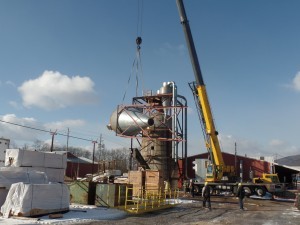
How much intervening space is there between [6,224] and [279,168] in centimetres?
4237

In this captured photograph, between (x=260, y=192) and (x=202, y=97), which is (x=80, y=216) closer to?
(x=202, y=97)

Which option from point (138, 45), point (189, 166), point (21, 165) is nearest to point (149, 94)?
point (138, 45)

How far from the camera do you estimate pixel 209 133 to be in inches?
1171

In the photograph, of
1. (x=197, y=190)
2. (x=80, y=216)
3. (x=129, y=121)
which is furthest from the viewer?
(x=129, y=121)

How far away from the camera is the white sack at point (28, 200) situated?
48.1ft

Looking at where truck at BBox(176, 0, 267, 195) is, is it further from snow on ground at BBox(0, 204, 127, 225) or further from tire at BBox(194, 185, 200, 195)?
snow on ground at BBox(0, 204, 127, 225)

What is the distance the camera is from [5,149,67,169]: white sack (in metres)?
17.8

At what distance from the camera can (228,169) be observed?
31781 mm

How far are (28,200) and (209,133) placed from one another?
18419mm

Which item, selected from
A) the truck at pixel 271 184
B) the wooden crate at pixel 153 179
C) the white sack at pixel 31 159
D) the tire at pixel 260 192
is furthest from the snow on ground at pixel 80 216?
the truck at pixel 271 184

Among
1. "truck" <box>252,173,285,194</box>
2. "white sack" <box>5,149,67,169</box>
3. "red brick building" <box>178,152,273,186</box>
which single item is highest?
"red brick building" <box>178,152,273,186</box>

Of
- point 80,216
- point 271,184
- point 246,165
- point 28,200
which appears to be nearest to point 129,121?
point 271,184

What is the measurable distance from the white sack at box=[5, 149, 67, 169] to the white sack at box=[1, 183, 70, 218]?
293 centimetres

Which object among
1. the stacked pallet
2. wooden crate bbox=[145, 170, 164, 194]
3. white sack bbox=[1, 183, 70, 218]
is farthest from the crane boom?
white sack bbox=[1, 183, 70, 218]
